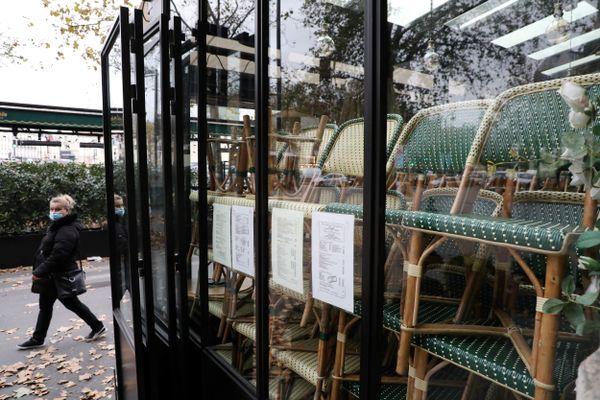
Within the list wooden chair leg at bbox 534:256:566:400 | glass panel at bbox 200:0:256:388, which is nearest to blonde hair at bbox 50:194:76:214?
glass panel at bbox 200:0:256:388

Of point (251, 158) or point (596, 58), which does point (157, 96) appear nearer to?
point (251, 158)

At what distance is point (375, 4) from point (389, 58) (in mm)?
160

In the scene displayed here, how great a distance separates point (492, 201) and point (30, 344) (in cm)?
466

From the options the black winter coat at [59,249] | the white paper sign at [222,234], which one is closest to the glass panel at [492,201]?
the white paper sign at [222,234]

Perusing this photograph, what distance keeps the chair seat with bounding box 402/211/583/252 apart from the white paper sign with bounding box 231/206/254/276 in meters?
1.05

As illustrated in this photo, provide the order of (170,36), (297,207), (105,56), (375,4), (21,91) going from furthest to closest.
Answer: (21,91) → (105,56) → (170,36) → (297,207) → (375,4)

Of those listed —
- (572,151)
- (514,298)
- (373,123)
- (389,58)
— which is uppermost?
(389,58)

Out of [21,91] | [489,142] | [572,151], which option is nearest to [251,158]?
[489,142]

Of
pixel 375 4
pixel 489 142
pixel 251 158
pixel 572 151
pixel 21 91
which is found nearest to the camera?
pixel 572 151

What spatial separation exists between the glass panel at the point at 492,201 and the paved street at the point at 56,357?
3224 mm

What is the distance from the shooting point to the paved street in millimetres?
3475

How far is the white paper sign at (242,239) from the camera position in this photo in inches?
81.0

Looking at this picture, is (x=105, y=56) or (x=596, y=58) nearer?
(x=596, y=58)

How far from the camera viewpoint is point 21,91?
1088 centimetres
